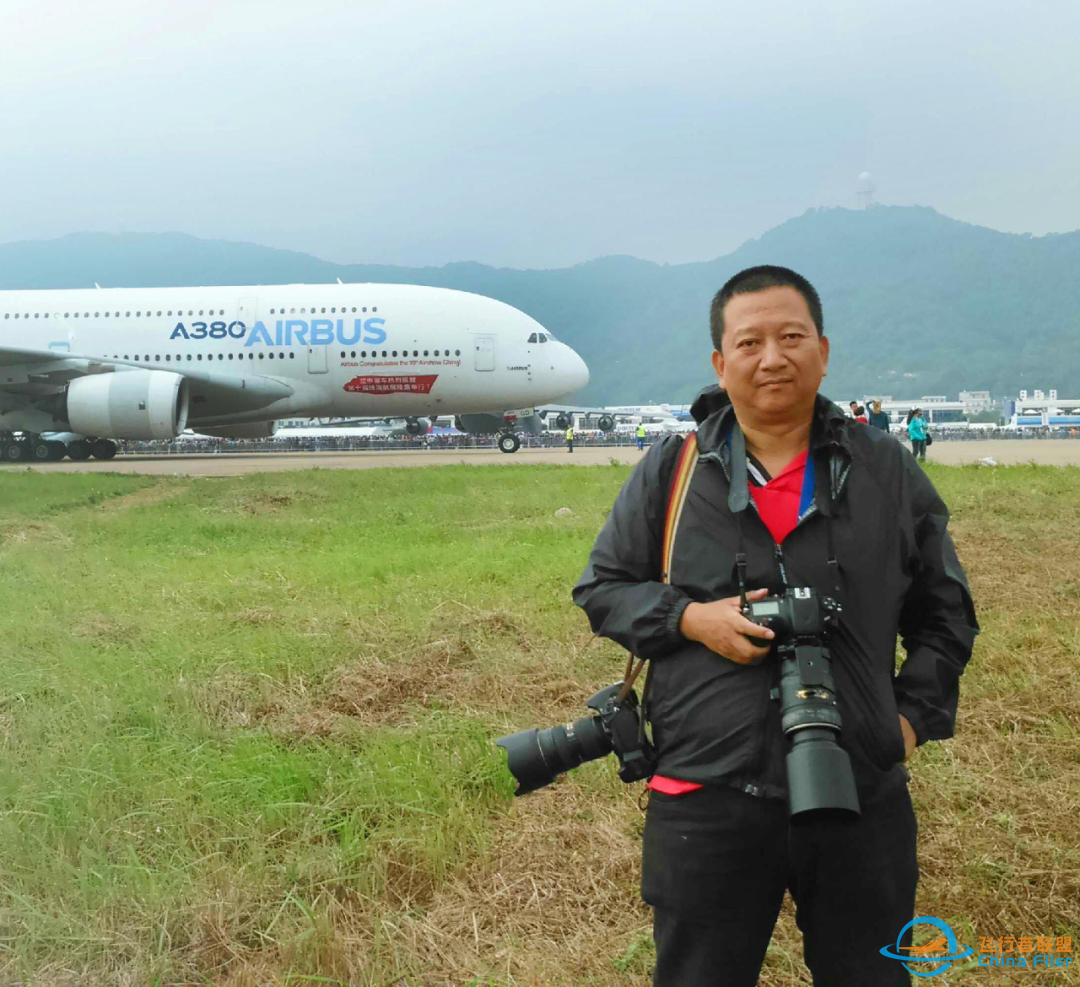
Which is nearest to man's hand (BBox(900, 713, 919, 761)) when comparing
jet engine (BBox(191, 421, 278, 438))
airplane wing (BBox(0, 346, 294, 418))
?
airplane wing (BBox(0, 346, 294, 418))

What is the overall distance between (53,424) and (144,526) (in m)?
13.1

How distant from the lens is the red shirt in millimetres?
1595

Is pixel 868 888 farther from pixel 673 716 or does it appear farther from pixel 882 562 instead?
pixel 882 562

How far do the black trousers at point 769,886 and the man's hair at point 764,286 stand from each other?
815 millimetres

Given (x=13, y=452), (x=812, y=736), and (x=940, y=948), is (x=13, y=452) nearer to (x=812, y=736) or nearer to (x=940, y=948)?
(x=940, y=948)

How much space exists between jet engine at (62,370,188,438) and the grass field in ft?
41.4

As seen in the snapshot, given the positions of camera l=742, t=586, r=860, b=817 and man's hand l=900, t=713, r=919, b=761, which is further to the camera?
man's hand l=900, t=713, r=919, b=761

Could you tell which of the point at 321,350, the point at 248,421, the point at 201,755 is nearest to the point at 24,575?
the point at 201,755

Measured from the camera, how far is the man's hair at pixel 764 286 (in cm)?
170

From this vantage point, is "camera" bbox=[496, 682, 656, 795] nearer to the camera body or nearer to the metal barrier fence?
the camera body

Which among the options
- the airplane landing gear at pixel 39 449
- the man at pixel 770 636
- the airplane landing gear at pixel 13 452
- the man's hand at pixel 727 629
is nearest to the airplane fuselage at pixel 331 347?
the airplane landing gear at pixel 39 449

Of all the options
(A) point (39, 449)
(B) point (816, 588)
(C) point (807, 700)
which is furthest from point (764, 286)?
(A) point (39, 449)

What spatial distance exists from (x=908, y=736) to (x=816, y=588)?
0.98ft

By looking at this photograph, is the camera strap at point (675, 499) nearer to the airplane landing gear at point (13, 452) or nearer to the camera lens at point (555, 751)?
the camera lens at point (555, 751)
